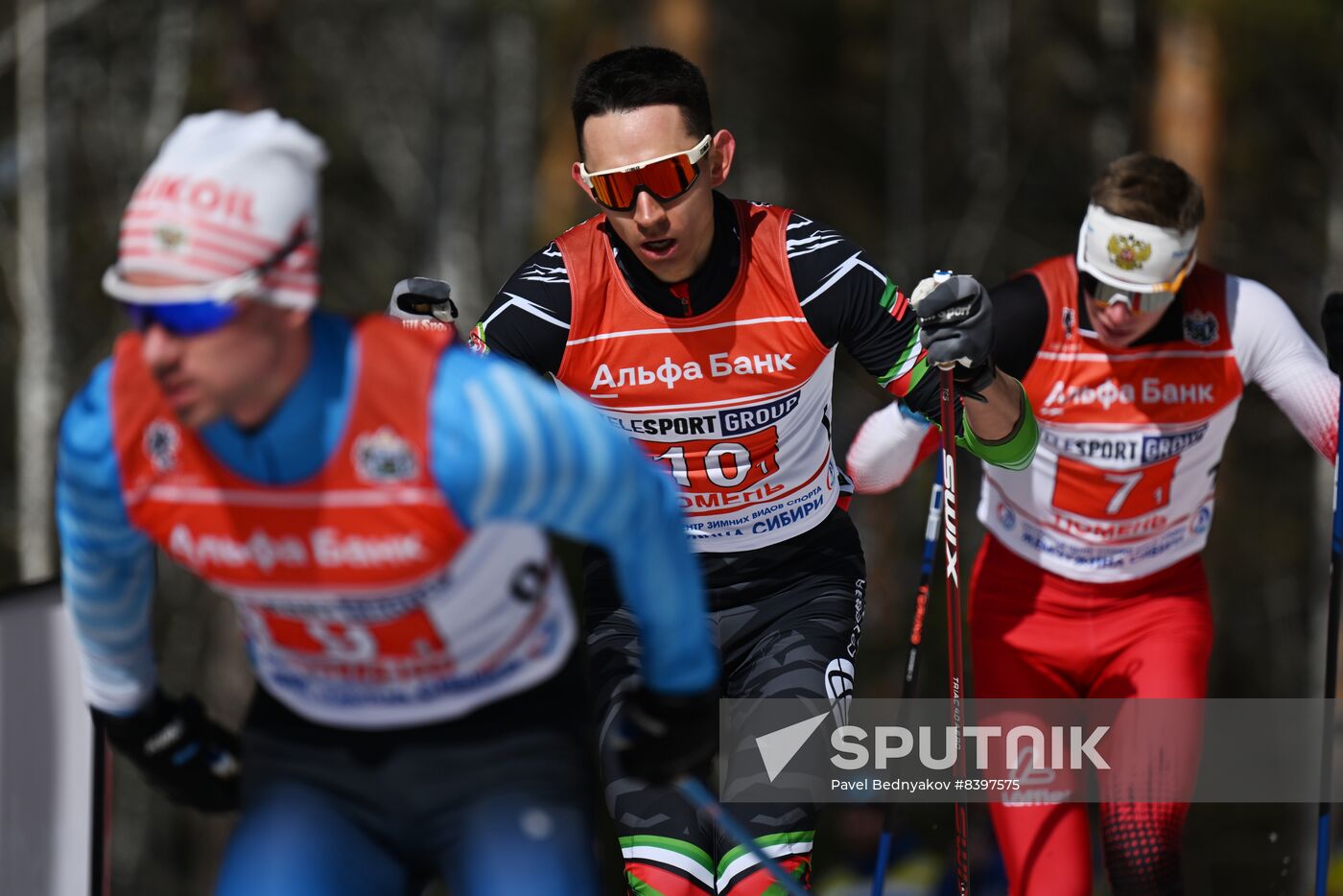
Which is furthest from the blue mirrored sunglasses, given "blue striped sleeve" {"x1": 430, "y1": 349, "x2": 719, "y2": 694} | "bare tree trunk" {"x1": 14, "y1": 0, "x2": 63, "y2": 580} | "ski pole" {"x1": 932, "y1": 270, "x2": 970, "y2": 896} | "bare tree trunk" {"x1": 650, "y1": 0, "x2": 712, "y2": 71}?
"bare tree trunk" {"x1": 14, "y1": 0, "x2": 63, "y2": 580}

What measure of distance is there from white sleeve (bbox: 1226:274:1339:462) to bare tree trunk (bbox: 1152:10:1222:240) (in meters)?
9.78

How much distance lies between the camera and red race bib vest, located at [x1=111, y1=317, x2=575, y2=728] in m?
2.76

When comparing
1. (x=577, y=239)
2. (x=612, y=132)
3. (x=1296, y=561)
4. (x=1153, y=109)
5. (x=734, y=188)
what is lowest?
(x=1296, y=561)

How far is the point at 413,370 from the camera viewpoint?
9.15 ft

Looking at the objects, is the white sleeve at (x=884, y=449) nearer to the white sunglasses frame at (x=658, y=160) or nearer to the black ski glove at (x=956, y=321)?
the black ski glove at (x=956, y=321)

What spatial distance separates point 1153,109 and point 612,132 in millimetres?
14019

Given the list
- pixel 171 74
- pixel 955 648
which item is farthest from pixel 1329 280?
pixel 171 74

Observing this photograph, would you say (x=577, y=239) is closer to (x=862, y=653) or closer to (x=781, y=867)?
(x=781, y=867)

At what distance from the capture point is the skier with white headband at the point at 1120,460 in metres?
4.93

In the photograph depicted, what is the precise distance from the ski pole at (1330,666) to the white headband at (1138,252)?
525 millimetres

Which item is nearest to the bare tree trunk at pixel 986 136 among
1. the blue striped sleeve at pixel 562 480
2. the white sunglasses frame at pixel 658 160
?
the white sunglasses frame at pixel 658 160

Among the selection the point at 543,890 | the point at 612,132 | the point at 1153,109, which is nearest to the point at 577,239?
the point at 612,132

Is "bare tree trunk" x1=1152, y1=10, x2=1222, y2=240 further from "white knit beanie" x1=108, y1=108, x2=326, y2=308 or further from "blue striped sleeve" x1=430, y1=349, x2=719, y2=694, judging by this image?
"white knit beanie" x1=108, y1=108, x2=326, y2=308

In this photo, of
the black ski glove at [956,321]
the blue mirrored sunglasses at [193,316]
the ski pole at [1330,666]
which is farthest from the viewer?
the ski pole at [1330,666]
